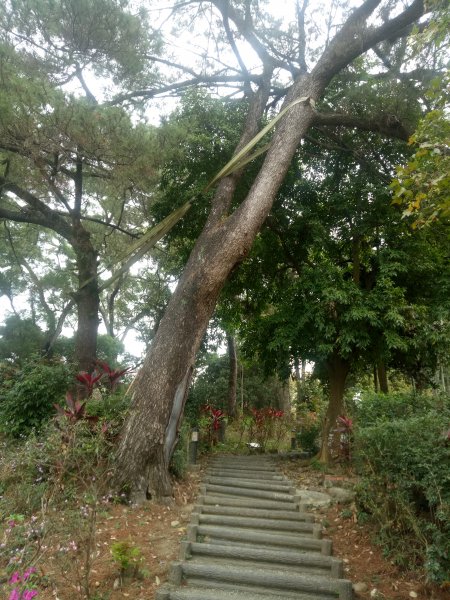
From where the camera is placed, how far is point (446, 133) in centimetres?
423

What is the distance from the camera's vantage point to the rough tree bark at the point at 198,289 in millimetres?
5348

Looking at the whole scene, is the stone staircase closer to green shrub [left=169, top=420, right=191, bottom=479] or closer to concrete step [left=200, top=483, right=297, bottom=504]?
concrete step [left=200, top=483, right=297, bottom=504]

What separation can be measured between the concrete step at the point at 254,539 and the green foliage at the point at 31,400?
3555 millimetres

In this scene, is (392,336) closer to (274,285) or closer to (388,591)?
(274,285)

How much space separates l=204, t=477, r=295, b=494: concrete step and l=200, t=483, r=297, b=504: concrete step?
0.36ft

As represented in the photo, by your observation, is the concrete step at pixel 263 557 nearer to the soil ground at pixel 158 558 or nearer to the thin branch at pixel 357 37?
the soil ground at pixel 158 558

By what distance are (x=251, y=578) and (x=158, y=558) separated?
0.95 meters

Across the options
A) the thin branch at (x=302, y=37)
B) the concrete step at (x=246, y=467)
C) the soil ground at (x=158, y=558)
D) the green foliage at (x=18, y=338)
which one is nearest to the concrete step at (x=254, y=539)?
the soil ground at (x=158, y=558)

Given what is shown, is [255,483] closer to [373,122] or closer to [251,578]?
[251,578]

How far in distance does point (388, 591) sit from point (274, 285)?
25.3 feet

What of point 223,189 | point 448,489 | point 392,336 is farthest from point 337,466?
point 223,189

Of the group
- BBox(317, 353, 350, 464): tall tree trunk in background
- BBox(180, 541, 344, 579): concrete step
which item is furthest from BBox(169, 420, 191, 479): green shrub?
BBox(317, 353, 350, 464): tall tree trunk in background

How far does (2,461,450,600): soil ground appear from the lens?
353cm

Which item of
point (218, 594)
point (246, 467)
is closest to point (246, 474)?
point (246, 467)
